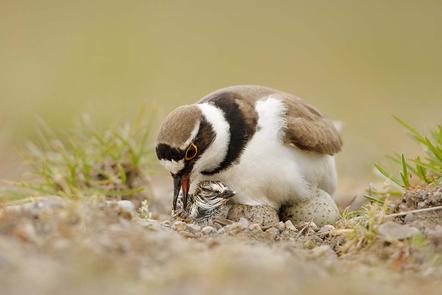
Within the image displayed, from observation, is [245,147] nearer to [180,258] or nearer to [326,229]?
[326,229]

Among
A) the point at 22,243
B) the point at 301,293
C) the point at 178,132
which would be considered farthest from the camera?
the point at 178,132

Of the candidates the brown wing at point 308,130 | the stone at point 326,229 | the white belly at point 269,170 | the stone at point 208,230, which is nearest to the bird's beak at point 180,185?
the white belly at point 269,170

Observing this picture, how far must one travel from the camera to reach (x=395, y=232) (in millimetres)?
4957

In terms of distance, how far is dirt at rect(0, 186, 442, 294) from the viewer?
348 centimetres

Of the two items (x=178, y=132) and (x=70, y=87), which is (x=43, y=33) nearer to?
(x=70, y=87)

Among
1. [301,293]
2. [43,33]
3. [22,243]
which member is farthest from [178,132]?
[43,33]

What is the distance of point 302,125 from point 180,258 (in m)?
2.84

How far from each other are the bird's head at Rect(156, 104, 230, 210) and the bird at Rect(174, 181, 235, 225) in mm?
100

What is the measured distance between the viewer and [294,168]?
6.46 m

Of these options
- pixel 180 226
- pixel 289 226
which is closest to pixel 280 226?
pixel 289 226

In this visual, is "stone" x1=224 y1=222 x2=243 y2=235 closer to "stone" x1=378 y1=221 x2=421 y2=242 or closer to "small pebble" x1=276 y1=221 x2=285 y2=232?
"small pebble" x1=276 y1=221 x2=285 y2=232

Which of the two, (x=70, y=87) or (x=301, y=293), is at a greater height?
(x=301, y=293)

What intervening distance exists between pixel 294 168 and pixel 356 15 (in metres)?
16.5

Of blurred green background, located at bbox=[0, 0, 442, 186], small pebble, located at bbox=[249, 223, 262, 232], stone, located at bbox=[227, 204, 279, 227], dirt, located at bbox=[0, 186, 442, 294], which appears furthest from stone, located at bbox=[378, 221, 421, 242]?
blurred green background, located at bbox=[0, 0, 442, 186]
